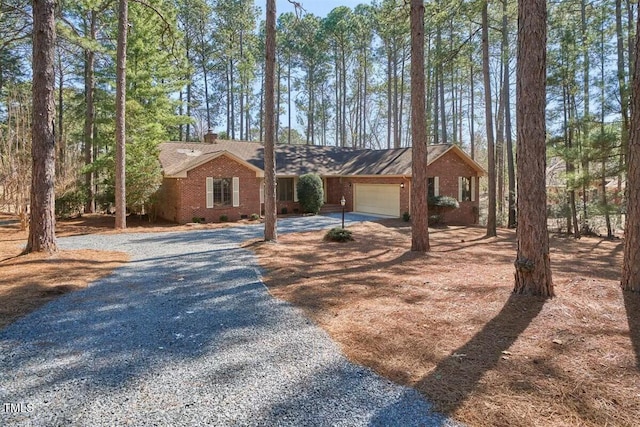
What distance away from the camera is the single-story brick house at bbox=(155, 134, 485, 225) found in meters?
16.5

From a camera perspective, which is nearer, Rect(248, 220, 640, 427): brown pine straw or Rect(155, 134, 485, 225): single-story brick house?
Rect(248, 220, 640, 427): brown pine straw

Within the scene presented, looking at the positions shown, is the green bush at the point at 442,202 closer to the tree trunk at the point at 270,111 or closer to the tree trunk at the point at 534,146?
the tree trunk at the point at 270,111

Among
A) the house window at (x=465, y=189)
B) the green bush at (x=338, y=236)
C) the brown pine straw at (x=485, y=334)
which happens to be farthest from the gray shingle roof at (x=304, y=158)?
the brown pine straw at (x=485, y=334)

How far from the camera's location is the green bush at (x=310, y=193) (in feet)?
64.1

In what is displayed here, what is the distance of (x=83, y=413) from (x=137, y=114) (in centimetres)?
1562

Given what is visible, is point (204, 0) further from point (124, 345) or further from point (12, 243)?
point (124, 345)

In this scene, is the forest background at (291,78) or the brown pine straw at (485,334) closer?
the brown pine straw at (485,334)

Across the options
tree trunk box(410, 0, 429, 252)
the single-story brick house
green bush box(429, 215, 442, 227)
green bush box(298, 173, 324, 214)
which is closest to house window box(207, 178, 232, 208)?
the single-story brick house

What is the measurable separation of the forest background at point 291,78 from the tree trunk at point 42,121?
4711 millimetres

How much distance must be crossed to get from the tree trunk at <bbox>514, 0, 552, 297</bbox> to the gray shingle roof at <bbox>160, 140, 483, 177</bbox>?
41.1ft

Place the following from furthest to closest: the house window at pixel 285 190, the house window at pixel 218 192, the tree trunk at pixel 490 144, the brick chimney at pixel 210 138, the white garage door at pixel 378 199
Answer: the brick chimney at pixel 210 138 → the house window at pixel 285 190 → the white garage door at pixel 378 199 → the house window at pixel 218 192 → the tree trunk at pixel 490 144

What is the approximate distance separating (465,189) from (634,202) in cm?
1540

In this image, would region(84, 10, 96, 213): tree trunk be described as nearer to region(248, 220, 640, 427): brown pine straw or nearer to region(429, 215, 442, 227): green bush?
region(248, 220, 640, 427): brown pine straw

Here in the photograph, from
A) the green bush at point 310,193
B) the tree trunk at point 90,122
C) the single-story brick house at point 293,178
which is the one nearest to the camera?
the single-story brick house at point 293,178
